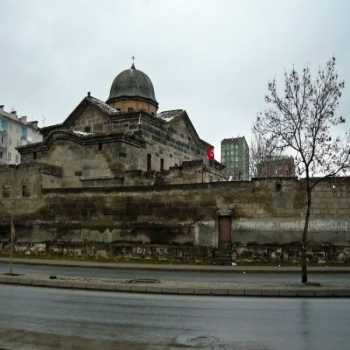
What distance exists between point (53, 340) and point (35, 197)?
27910 millimetres

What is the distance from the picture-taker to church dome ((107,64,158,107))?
155 feet

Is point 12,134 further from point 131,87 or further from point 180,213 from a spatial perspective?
point 180,213

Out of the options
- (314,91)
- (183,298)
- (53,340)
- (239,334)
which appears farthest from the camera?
(314,91)

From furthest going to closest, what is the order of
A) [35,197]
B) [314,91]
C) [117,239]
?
1. [35,197]
2. [117,239]
3. [314,91]

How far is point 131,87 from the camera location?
156ft

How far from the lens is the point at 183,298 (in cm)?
1342

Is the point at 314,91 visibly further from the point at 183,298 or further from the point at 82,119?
the point at 82,119

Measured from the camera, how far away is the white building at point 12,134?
288 feet

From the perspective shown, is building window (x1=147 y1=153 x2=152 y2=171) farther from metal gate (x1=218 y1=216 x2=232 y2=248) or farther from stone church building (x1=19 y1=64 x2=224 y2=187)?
metal gate (x1=218 y1=216 x2=232 y2=248)

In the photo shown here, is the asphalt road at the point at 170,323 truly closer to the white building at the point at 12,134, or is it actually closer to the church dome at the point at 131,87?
the church dome at the point at 131,87

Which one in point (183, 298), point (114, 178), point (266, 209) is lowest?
point (183, 298)

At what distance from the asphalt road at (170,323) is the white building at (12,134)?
78.2 metres

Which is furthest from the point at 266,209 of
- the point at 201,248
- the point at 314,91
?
the point at 314,91

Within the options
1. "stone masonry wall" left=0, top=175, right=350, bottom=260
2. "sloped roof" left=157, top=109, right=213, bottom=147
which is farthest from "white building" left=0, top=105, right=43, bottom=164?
"stone masonry wall" left=0, top=175, right=350, bottom=260
